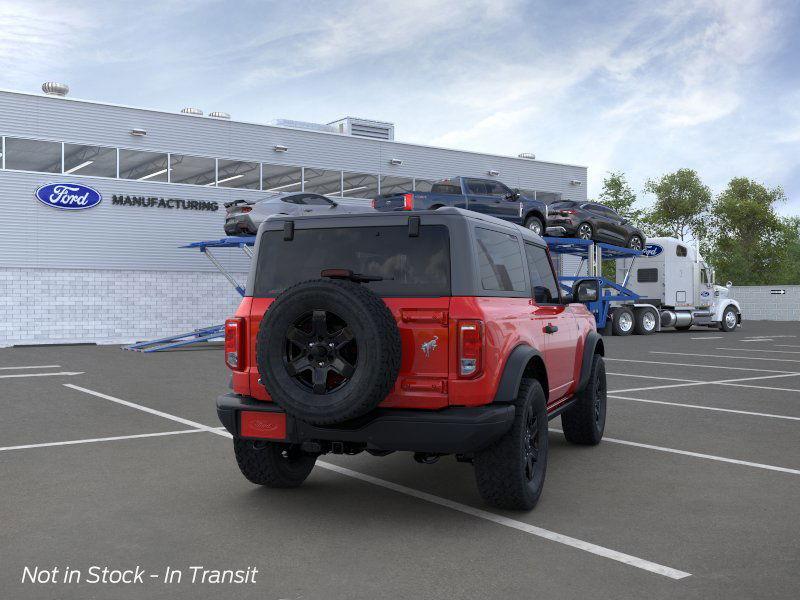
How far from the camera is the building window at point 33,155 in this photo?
2458 centimetres

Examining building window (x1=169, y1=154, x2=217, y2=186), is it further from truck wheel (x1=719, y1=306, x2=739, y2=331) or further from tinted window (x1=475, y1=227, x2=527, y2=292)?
tinted window (x1=475, y1=227, x2=527, y2=292)

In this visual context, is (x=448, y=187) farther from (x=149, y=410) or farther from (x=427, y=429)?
(x=427, y=429)

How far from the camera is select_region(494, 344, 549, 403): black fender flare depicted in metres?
5.03

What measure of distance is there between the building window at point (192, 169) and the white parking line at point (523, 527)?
74.2ft

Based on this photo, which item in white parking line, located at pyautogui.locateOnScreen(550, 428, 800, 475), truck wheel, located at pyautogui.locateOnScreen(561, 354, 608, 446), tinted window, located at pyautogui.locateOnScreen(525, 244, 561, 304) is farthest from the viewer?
truck wheel, located at pyautogui.locateOnScreen(561, 354, 608, 446)

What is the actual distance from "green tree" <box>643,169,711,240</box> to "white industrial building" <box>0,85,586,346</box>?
43.3 metres

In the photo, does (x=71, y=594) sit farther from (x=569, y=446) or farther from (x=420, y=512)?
(x=569, y=446)

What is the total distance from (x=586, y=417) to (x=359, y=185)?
24.9 m

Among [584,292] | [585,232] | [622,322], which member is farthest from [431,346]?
[622,322]

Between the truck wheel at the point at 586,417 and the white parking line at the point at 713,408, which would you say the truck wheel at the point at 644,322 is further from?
the truck wheel at the point at 586,417

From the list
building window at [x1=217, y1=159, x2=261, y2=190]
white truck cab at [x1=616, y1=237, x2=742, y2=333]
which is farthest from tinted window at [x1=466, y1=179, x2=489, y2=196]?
white truck cab at [x1=616, y1=237, x2=742, y2=333]

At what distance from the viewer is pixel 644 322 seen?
29.7m

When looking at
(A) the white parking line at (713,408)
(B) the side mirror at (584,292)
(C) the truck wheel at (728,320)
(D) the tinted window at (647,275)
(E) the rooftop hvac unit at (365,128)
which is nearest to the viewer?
(B) the side mirror at (584,292)

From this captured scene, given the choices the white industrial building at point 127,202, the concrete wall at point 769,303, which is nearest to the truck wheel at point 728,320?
the white industrial building at point 127,202
